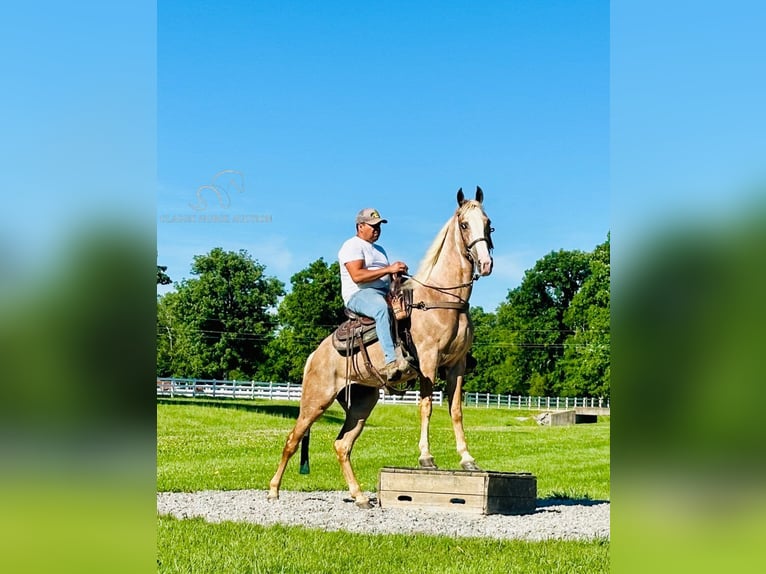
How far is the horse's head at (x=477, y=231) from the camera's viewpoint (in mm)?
9453

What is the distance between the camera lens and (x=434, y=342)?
10039 millimetres

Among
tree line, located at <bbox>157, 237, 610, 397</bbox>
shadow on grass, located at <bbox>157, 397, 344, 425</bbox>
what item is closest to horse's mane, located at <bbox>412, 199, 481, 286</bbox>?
shadow on grass, located at <bbox>157, 397, 344, 425</bbox>

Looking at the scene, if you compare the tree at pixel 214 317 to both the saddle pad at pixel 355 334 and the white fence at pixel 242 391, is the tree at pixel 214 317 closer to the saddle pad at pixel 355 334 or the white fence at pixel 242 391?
the white fence at pixel 242 391

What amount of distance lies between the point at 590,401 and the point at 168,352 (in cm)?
2031

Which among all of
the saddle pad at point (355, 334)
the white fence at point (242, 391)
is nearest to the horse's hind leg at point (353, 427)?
the saddle pad at point (355, 334)

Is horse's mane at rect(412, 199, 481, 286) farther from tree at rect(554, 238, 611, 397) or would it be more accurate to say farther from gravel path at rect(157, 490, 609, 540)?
tree at rect(554, 238, 611, 397)

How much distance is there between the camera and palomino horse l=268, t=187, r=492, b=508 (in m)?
9.80

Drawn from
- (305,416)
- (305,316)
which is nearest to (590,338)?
(305,316)

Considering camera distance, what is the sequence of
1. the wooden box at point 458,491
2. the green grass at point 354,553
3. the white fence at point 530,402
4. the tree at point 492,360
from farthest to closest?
the tree at point 492,360 → the white fence at point 530,402 → the wooden box at point 458,491 → the green grass at point 354,553

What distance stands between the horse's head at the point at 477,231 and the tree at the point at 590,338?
91.7ft
